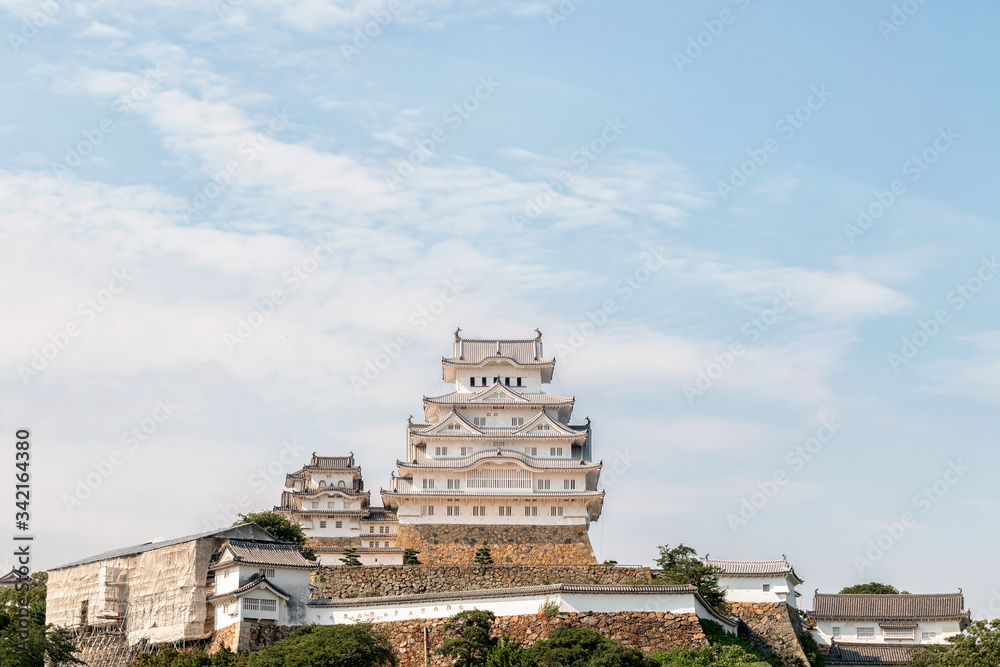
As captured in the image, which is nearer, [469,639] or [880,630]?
[469,639]

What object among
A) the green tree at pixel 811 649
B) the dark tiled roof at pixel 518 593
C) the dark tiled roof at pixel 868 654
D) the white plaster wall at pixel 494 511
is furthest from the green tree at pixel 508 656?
the dark tiled roof at pixel 868 654

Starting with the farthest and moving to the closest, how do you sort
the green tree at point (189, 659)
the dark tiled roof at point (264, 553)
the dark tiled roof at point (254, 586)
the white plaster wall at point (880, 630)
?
the white plaster wall at point (880, 630)
the dark tiled roof at point (264, 553)
the dark tiled roof at point (254, 586)
the green tree at point (189, 659)

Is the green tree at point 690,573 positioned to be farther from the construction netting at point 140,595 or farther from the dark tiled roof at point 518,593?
the construction netting at point 140,595

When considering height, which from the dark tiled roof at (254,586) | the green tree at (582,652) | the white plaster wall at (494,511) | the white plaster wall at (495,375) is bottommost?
the green tree at (582,652)

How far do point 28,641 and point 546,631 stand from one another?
1432 centimetres

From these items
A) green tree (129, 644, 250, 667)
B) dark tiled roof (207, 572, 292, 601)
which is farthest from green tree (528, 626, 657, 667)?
green tree (129, 644, 250, 667)

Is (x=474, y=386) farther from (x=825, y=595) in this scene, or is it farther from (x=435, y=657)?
(x=435, y=657)

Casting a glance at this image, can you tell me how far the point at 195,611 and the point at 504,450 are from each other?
1727 centimetres

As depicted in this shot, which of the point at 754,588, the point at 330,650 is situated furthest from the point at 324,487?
the point at 330,650

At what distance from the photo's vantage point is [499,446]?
57.6 metres

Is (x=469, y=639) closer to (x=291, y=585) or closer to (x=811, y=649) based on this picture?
(x=291, y=585)

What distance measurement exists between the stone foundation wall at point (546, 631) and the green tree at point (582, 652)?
1514 mm

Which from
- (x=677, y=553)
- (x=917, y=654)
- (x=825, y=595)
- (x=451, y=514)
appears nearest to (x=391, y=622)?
(x=677, y=553)

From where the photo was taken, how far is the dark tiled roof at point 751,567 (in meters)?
48.5
